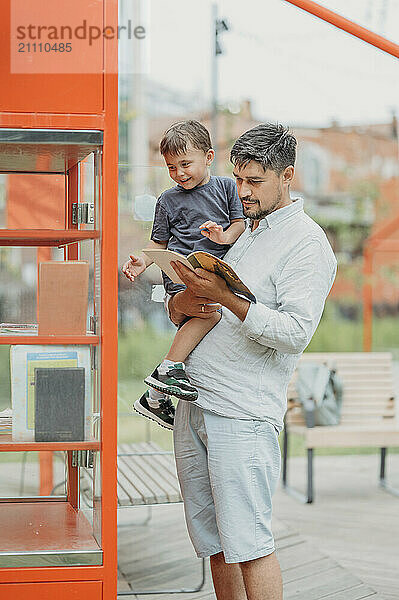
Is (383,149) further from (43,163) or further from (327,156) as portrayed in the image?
(43,163)

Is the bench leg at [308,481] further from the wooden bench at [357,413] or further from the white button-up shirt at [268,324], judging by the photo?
the white button-up shirt at [268,324]

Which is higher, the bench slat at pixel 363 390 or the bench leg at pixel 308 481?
the bench slat at pixel 363 390

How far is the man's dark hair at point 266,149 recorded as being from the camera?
235 cm

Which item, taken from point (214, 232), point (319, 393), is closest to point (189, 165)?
point (214, 232)

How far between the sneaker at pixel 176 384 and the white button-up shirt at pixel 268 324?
0.05 m

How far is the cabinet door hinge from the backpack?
8.12ft

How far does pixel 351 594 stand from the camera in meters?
3.53

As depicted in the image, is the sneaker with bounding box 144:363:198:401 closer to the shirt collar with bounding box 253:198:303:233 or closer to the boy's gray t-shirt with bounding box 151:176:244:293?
the boy's gray t-shirt with bounding box 151:176:244:293

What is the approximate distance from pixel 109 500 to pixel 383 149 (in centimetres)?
715

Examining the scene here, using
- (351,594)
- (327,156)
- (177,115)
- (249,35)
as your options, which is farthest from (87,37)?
(327,156)

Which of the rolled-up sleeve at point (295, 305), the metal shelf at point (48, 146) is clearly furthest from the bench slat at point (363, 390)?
the rolled-up sleeve at point (295, 305)

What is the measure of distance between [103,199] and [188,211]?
11.4 inches

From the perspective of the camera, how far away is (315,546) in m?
4.15

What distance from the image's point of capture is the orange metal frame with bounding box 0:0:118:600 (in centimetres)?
249
